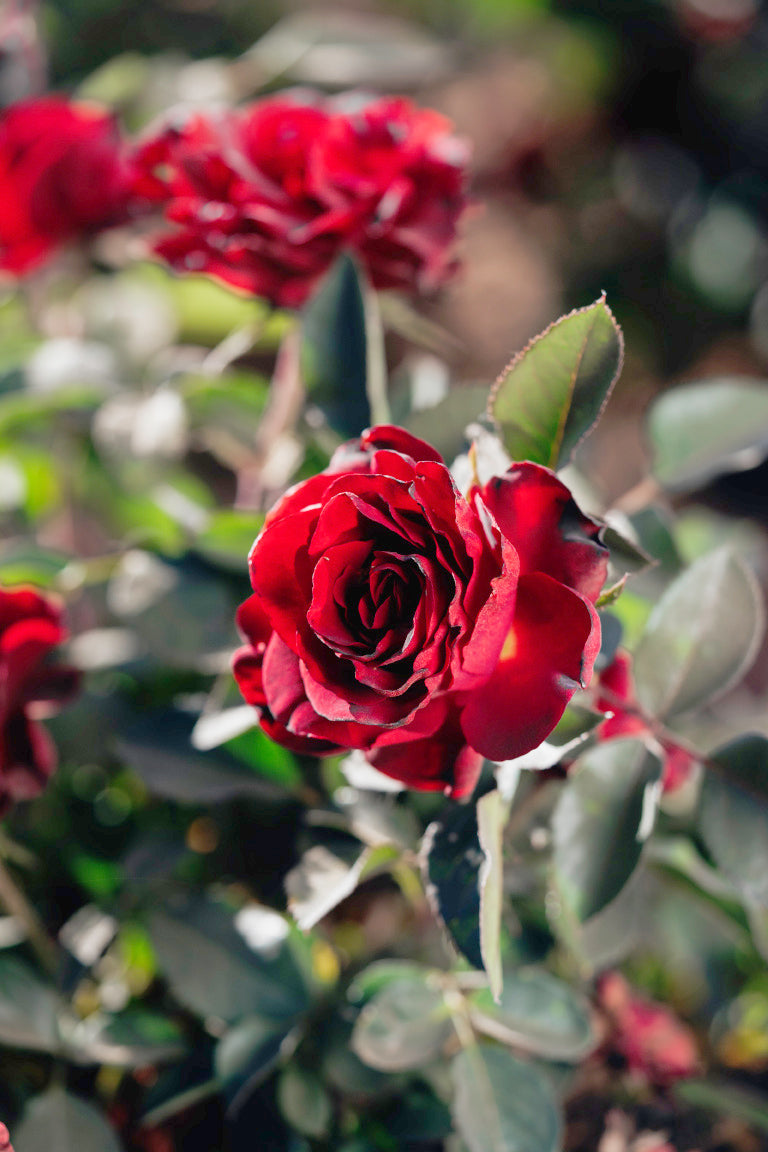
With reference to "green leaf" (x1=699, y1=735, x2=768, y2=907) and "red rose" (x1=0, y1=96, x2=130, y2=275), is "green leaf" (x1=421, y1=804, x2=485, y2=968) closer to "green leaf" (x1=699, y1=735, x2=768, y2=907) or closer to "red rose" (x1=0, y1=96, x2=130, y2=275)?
"green leaf" (x1=699, y1=735, x2=768, y2=907)

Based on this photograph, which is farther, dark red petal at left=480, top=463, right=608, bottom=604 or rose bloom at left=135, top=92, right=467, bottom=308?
rose bloom at left=135, top=92, right=467, bottom=308

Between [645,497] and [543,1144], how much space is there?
25cm

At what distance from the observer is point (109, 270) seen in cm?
56

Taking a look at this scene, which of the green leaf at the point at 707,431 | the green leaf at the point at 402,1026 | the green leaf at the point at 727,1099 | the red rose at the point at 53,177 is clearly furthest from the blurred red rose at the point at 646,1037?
the red rose at the point at 53,177

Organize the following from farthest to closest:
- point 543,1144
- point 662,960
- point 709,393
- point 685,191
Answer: point 685,191
point 662,960
point 709,393
point 543,1144

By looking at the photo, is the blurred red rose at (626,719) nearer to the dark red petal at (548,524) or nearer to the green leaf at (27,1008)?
the dark red petal at (548,524)

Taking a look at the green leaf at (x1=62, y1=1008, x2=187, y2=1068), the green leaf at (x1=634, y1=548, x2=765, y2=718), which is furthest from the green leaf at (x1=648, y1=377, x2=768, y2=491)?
the green leaf at (x1=62, y1=1008, x2=187, y2=1068)

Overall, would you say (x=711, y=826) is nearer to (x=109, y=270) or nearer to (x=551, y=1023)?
(x=551, y=1023)

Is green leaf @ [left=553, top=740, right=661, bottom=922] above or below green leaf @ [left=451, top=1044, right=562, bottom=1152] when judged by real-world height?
above

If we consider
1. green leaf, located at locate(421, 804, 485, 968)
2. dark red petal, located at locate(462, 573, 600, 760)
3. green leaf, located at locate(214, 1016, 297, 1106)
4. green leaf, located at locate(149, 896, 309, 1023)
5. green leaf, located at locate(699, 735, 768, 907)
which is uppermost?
dark red petal, located at locate(462, 573, 600, 760)

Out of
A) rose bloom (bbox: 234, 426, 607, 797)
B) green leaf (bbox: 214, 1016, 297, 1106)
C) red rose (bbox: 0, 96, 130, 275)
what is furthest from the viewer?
red rose (bbox: 0, 96, 130, 275)

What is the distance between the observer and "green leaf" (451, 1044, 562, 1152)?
0.31m

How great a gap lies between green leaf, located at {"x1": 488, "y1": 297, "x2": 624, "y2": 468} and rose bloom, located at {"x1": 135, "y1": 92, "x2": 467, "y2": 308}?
0.12 meters

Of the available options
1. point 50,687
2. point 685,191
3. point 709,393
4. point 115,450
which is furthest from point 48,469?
point 685,191
